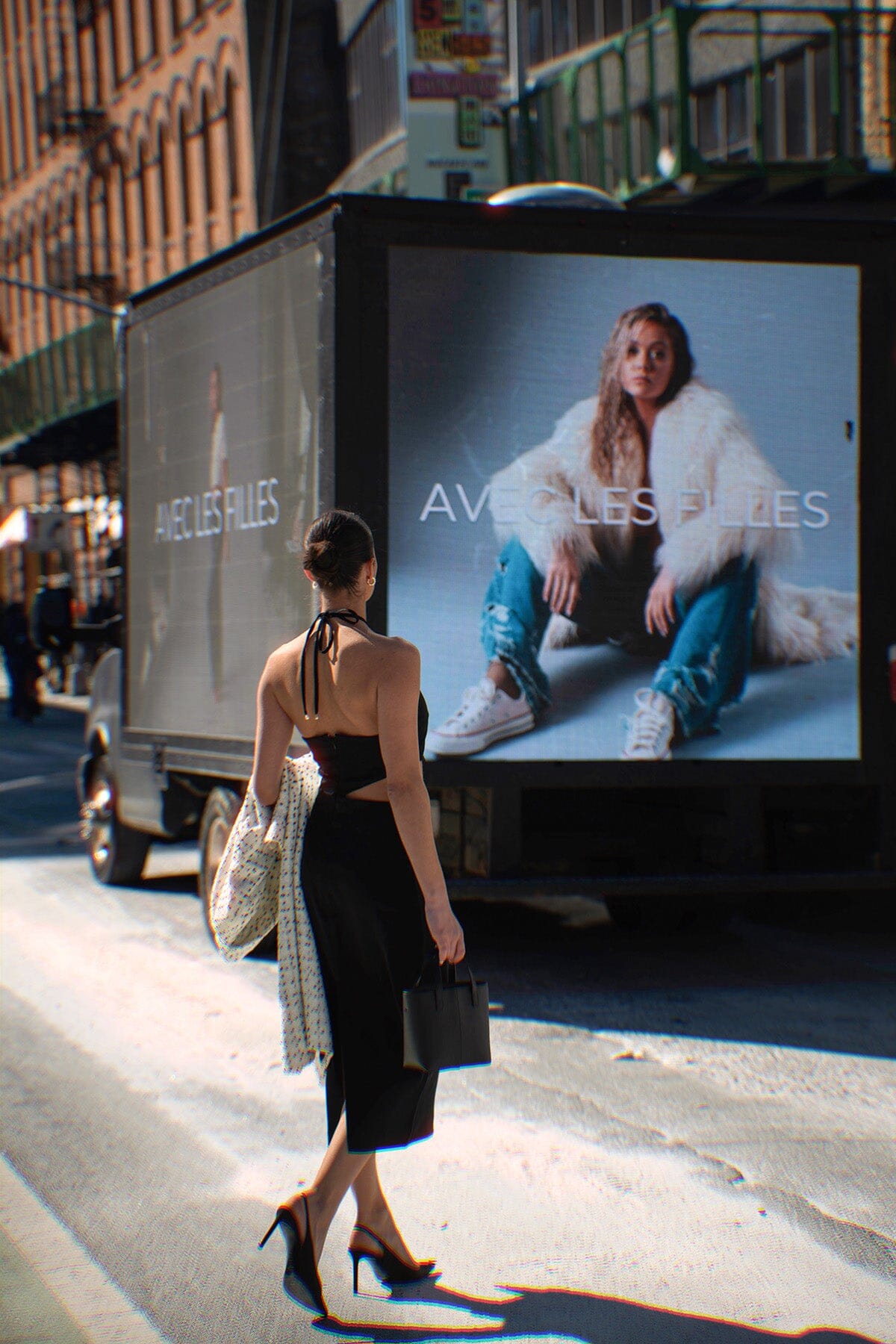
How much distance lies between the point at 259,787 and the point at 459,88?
1385cm

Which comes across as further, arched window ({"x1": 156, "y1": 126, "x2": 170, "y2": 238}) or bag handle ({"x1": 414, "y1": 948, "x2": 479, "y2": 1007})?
Answer: arched window ({"x1": 156, "y1": 126, "x2": 170, "y2": 238})

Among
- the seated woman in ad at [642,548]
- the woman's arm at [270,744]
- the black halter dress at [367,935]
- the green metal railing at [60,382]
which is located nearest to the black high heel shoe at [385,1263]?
the black halter dress at [367,935]

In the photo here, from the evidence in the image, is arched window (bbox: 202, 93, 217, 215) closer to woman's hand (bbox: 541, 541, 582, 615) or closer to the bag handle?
woman's hand (bbox: 541, 541, 582, 615)

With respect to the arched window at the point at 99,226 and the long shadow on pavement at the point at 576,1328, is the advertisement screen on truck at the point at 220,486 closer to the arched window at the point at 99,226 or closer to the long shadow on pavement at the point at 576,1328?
the long shadow on pavement at the point at 576,1328

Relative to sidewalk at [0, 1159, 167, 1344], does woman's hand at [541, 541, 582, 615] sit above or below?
above

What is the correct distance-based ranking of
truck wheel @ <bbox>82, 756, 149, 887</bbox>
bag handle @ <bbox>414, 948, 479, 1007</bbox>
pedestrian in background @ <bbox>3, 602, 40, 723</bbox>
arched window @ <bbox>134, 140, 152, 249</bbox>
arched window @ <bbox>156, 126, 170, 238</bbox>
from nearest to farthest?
bag handle @ <bbox>414, 948, 479, 1007</bbox> < truck wheel @ <bbox>82, 756, 149, 887</bbox> < pedestrian in background @ <bbox>3, 602, 40, 723</bbox> < arched window @ <bbox>156, 126, 170, 238</bbox> < arched window @ <bbox>134, 140, 152, 249</bbox>

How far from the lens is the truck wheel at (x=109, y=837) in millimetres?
9930

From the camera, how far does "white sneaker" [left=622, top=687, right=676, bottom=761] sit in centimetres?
705

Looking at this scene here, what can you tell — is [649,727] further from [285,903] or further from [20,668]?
[20,668]

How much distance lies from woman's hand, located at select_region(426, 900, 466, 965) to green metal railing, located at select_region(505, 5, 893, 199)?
482 inches

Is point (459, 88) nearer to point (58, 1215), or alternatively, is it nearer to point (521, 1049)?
point (521, 1049)

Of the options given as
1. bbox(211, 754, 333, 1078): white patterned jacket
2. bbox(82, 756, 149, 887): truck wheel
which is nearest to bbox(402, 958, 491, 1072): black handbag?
bbox(211, 754, 333, 1078): white patterned jacket

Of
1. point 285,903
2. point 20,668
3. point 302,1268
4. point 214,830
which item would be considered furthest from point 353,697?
point 20,668

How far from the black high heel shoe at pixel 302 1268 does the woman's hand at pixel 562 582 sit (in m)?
3.56
